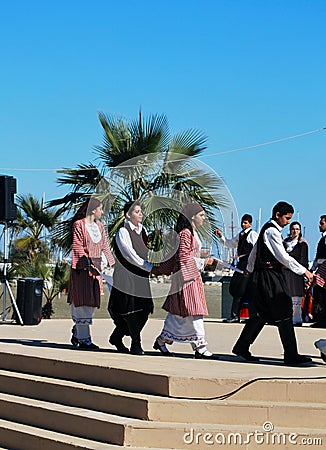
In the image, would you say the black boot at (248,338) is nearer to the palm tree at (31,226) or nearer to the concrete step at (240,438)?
the concrete step at (240,438)

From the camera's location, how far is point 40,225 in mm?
25750

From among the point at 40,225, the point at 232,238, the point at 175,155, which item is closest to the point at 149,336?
the point at 232,238

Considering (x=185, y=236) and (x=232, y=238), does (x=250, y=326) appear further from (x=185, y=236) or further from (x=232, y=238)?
(x=232, y=238)

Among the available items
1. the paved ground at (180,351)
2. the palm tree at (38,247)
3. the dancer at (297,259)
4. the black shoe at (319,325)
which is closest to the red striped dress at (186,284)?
the paved ground at (180,351)

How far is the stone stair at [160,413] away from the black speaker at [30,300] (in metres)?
6.81

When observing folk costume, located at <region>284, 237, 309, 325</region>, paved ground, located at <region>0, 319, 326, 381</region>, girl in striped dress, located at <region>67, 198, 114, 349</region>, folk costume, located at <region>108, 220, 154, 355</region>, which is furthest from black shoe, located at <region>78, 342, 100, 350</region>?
folk costume, located at <region>284, 237, 309, 325</region>

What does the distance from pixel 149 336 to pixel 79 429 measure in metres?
4.91

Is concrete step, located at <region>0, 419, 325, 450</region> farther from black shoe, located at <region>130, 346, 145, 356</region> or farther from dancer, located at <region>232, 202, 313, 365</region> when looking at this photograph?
black shoe, located at <region>130, 346, 145, 356</region>

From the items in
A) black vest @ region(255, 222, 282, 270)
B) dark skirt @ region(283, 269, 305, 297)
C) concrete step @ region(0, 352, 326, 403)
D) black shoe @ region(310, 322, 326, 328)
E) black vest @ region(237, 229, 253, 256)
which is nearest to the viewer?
concrete step @ region(0, 352, 326, 403)

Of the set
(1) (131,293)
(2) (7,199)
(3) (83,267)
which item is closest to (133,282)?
(1) (131,293)

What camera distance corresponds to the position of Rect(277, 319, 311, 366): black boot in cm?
919

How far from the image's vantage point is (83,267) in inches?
419

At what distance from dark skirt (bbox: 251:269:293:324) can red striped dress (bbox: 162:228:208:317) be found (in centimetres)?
66

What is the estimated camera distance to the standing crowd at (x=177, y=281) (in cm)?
926
